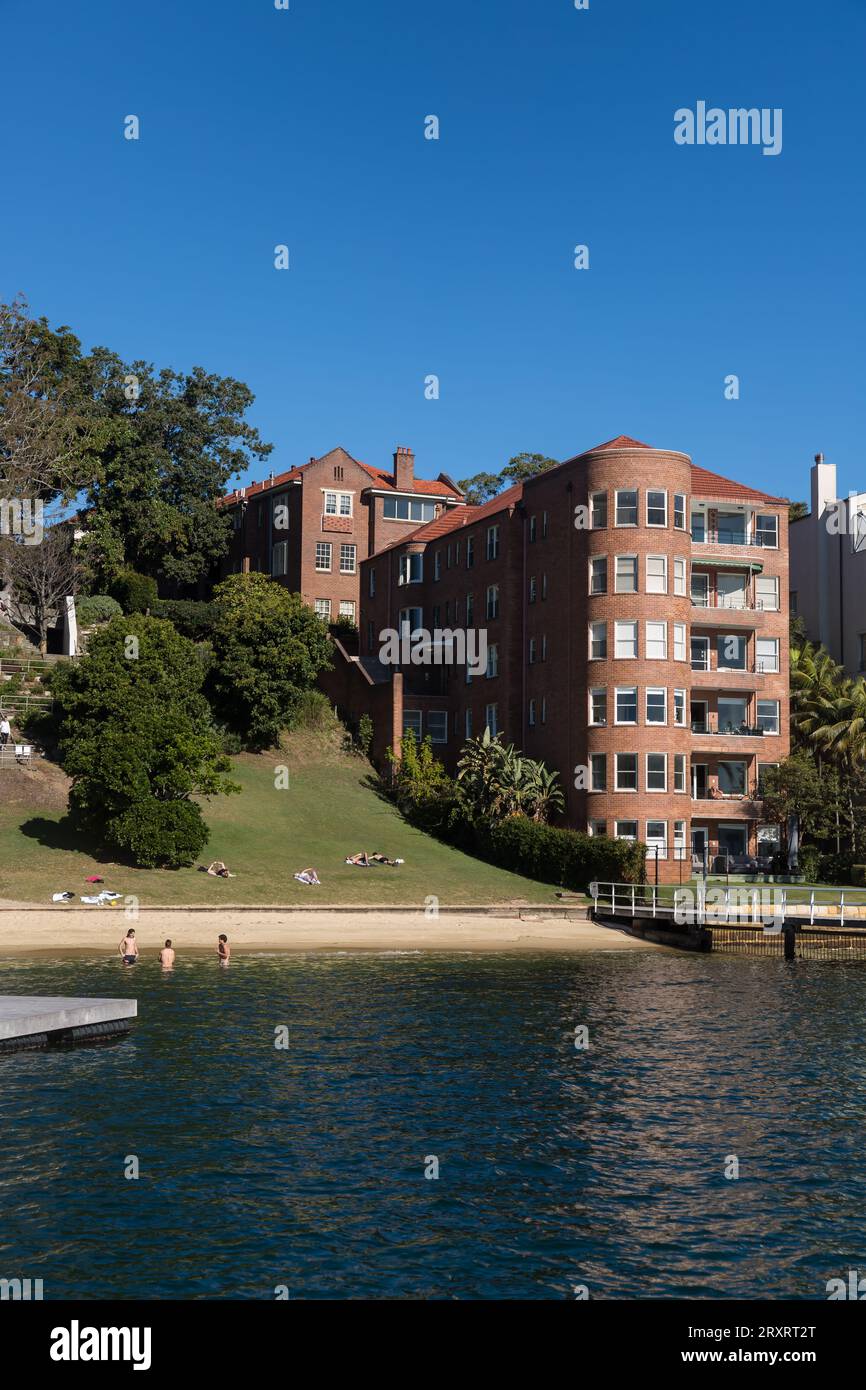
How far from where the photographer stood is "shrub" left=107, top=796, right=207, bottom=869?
55250 mm

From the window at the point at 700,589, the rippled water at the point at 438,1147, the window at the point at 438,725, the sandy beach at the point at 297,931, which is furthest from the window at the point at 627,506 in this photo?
the rippled water at the point at 438,1147

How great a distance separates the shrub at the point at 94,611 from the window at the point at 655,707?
35.3 meters

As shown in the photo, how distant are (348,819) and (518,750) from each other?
9.58m

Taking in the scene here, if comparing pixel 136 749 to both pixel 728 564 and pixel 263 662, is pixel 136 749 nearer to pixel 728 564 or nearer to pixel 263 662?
pixel 263 662

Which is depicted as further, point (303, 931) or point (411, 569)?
point (411, 569)

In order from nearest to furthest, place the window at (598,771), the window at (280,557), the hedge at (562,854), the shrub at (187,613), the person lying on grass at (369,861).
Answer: the hedge at (562,854)
the person lying on grass at (369,861)
the window at (598,771)
the shrub at (187,613)
the window at (280,557)

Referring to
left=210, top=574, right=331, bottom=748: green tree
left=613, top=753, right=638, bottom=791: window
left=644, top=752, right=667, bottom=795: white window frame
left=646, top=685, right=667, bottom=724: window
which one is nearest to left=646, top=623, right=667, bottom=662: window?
left=646, top=685, right=667, bottom=724: window

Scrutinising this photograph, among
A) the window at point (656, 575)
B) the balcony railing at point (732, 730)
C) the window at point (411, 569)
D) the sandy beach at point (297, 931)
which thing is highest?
the window at point (411, 569)

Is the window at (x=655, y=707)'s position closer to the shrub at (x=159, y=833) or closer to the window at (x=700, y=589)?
the window at (x=700, y=589)

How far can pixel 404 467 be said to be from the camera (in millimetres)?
98562

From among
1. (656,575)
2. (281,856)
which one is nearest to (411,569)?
(656,575)

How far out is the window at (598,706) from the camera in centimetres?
6406

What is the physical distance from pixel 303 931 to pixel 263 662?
30088mm

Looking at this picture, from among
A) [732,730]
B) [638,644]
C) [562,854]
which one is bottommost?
[562,854]
